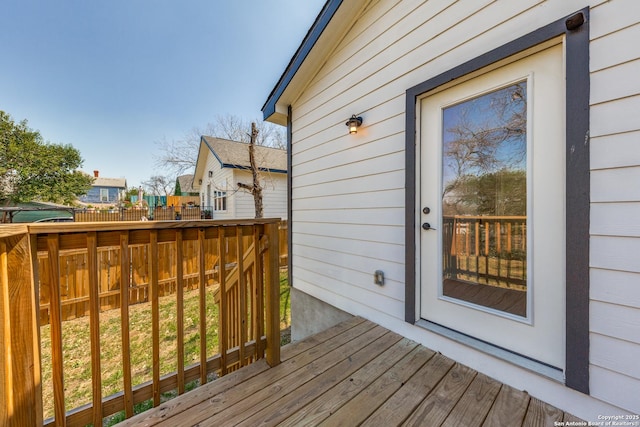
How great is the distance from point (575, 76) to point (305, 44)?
8.55 ft

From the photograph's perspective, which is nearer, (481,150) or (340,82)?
(481,150)

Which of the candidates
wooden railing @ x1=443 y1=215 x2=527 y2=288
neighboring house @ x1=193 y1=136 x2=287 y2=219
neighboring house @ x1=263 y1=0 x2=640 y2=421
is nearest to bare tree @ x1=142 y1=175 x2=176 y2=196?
neighboring house @ x1=193 y1=136 x2=287 y2=219

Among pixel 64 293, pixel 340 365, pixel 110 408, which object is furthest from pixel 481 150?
pixel 64 293

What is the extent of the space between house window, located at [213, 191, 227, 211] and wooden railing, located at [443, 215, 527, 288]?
1070 cm

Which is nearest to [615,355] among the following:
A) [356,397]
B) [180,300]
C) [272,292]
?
[356,397]

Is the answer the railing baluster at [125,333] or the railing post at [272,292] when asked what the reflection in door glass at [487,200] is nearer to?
the railing post at [272,292]

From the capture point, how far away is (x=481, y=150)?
5.94 ft

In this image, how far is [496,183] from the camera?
1.73m

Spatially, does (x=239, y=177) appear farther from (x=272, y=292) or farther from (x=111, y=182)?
(x=111, y=182)

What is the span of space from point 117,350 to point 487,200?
15.1 feet

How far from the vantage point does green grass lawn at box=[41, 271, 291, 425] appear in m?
2.67

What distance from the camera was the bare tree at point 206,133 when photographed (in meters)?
12.5

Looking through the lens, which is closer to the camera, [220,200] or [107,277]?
[107,277]

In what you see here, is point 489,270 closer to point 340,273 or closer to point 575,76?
point 575,76
